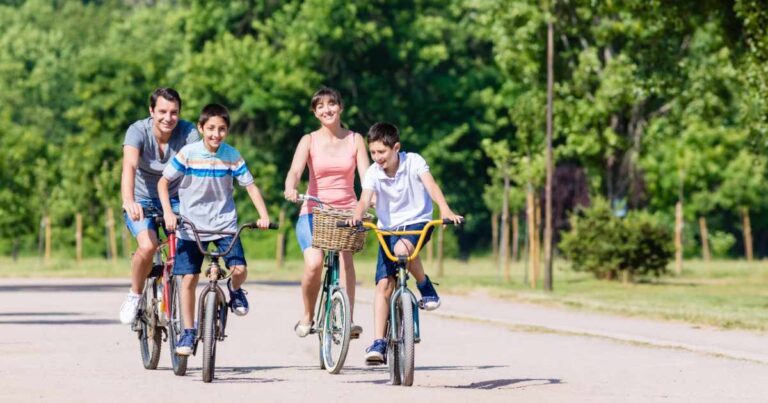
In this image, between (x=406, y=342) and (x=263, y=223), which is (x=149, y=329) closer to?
(x=263, y=223)

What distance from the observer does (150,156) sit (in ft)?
38.7

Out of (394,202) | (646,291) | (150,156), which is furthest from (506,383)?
(646,291)

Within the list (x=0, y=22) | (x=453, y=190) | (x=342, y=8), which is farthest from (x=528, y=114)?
(x=0, y=22)

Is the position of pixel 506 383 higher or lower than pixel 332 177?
lower

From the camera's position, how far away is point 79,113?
60.8 m

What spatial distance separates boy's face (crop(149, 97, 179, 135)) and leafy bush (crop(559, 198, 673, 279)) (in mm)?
21430

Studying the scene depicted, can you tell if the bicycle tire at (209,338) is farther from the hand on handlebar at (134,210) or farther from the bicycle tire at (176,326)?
the hand on handlebar at (134,210)

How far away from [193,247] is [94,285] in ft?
66.3

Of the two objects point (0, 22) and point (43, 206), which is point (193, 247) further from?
point (0, 22)

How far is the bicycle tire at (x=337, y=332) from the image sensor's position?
1143cm

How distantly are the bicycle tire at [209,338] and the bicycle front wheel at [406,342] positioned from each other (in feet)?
3.87

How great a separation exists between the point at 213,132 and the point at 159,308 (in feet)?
4.36

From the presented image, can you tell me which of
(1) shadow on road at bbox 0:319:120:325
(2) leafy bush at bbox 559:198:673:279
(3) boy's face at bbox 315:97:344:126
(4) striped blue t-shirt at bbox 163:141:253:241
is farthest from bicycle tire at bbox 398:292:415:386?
(2) leafy bush at bbox 559:198:673:279

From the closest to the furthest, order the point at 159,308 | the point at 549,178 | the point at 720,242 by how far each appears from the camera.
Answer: the point at 159,308 < the point at 549,178 < the point at 720,242
